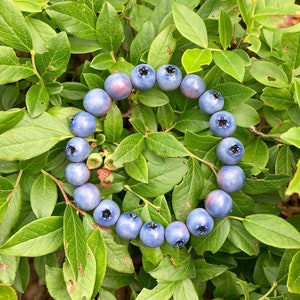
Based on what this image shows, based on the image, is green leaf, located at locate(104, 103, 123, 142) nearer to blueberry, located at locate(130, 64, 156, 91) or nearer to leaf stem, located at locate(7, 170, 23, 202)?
blueberry, located at locate(130, 64, 156, 91)

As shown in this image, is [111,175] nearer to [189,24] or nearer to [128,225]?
[128,225]

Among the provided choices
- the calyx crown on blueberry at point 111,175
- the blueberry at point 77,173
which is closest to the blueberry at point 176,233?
the calyx crown on blueberry at point 111,175

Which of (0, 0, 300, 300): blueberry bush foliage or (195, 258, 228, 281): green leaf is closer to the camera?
(0, 0, 300, 300): blueberry bush foliage

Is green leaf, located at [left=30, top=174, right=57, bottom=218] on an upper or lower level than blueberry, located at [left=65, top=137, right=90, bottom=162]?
lower

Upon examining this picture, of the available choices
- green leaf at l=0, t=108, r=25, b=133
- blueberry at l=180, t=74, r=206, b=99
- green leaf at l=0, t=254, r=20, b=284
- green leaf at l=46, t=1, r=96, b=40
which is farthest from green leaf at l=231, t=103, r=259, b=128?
green leaf at l=0, t=254, r=20, b=284

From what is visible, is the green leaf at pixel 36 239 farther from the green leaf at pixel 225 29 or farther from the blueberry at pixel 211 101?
the green leaf at pixel 225 29

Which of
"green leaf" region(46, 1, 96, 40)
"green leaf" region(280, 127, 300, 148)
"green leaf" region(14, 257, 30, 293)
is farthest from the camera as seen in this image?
"green leaf" region(14, 257, 30, 293)
